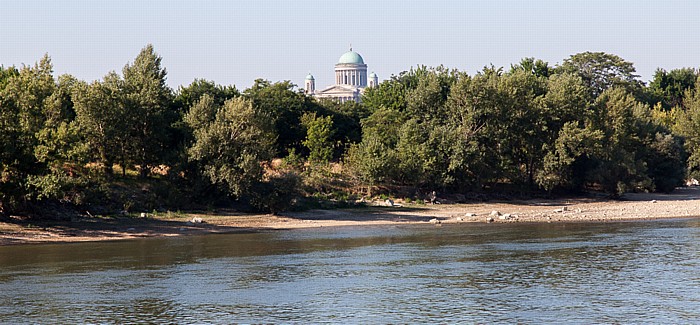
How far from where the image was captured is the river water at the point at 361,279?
96.7 feet

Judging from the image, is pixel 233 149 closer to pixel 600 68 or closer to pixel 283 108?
pixel 283 108

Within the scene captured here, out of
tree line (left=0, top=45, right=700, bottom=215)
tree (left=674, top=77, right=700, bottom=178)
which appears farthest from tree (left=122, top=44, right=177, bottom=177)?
tree (left=674, top=77, right=700, bottom=178)

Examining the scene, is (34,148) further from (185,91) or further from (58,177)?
(185,91)

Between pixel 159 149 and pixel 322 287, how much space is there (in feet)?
101

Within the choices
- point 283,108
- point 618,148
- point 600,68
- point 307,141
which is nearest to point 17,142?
point 307,141

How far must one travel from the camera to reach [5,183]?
4947 cm

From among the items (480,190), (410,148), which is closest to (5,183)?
(410,148)

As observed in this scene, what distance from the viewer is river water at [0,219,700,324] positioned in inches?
1160

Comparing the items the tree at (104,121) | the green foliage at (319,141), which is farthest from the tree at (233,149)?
the green foliage at (319,141)

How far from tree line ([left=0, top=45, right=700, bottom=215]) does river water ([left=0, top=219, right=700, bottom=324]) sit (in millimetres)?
6961

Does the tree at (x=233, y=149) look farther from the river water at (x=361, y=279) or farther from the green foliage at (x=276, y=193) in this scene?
the river water at (x=361, y=279)

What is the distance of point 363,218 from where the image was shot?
207ft

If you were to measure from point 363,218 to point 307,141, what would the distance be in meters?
18.0

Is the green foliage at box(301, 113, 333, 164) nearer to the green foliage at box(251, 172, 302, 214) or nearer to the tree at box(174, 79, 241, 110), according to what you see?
the tree at box(174, 79, 241, 110)
